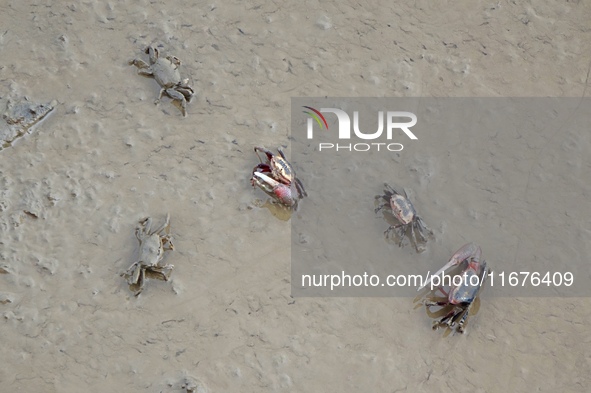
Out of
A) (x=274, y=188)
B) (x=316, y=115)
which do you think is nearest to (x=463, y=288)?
(x=274, y=188)

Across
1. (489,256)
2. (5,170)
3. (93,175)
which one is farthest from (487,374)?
(5,170)

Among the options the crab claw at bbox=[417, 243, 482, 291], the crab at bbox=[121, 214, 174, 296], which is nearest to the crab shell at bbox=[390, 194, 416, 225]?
the crab claw at bbox=[417, 243, 482, 291]

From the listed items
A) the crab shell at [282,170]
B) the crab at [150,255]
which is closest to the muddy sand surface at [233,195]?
the crab at [150,255]

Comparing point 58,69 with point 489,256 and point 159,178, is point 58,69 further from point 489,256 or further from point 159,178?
point 489,256

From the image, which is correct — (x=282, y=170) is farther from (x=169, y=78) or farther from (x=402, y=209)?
(x=169, y=78)

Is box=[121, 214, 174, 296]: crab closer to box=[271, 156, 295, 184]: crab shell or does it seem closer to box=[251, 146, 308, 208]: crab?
box=[251, 146, 308, 208]: crab

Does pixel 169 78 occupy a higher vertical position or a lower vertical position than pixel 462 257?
higher

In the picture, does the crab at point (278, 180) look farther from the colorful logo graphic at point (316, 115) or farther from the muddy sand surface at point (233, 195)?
the colorful logo graphic at point (316, 115)
